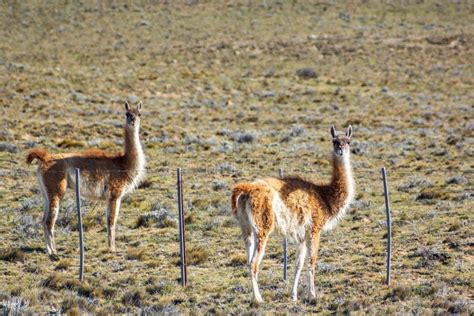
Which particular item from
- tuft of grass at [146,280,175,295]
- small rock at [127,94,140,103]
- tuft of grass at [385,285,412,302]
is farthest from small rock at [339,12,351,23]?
tuft of grass at [146,280,175,295]

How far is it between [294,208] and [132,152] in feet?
15.0

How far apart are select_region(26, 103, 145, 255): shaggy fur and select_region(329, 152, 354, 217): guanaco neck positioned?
→ 13.1 ft

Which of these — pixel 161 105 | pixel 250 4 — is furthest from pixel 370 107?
pixel 250 4

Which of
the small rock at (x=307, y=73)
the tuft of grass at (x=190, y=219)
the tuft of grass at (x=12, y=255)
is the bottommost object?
the tuft of grass at (x=12, y=255)

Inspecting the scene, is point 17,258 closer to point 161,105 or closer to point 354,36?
point 161,105

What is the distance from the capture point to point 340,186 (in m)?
9.18

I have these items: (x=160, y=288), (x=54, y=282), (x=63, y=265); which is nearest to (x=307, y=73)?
(x=63, y=265)

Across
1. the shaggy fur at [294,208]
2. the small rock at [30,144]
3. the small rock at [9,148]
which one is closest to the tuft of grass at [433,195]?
the shaggy fur at [294,208]

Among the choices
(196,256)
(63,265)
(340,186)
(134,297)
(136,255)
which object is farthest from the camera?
(136,255)

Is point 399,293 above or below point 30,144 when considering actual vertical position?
below

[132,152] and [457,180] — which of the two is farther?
[457,180]

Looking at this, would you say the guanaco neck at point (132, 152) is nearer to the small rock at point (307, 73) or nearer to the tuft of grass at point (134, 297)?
the tuft of grass at point (134, 297)

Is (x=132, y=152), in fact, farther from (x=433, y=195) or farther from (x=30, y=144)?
(x=30, y=144)

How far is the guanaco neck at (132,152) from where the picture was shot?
1191cm
